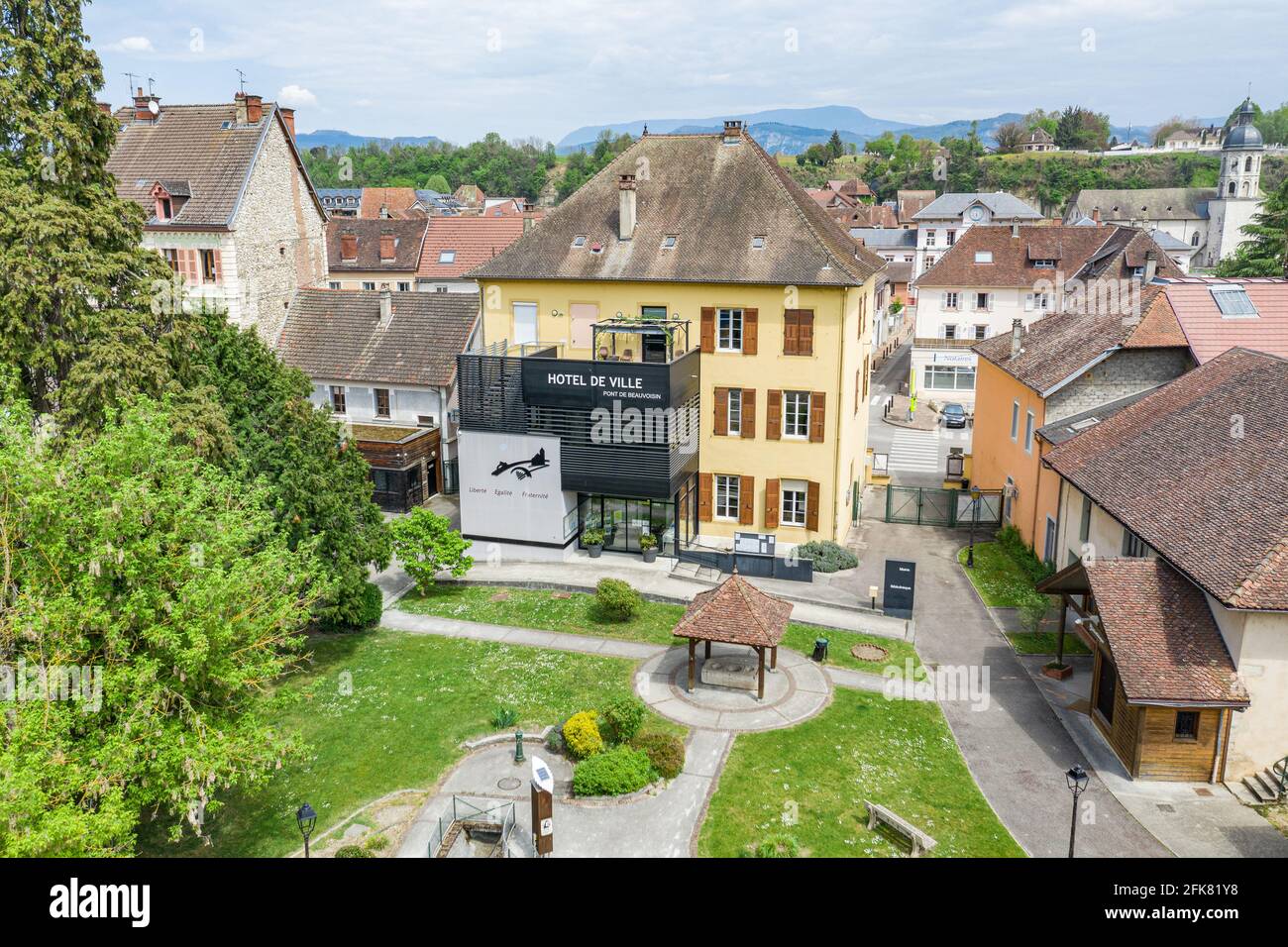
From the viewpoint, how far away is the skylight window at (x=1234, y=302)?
1266 inches

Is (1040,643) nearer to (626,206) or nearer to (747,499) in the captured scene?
(747,499)

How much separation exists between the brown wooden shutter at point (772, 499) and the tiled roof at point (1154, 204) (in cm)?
9804

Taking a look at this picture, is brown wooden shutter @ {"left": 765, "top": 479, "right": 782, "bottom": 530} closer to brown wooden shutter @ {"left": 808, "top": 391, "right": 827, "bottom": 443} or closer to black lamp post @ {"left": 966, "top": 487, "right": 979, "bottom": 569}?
brown wooden shutter @ {"left": 808, "top": 391, "right": 827, "bottom": 443}

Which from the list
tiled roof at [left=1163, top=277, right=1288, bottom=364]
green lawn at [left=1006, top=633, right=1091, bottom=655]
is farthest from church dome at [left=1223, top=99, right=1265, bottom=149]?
green lawn at [left=1006, top=633, right=1091, bottom=655]

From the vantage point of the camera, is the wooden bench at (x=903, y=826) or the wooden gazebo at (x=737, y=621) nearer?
the wooden bench at (x=903, y=826)

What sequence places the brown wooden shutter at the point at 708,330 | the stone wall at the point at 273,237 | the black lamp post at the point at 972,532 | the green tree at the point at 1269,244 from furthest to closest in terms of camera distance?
the green tree at the point at 1269,244 → the stone wall at the point at 273,237 → the brown wooden shutter at the point at 708,330 → the black lamp post at the point at 972,532

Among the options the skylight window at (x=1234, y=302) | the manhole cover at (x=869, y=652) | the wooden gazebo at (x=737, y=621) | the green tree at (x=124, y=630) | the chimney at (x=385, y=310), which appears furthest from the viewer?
the chimney at (x=385, y=310)

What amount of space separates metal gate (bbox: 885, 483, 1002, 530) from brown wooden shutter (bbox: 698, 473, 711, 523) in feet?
27.2

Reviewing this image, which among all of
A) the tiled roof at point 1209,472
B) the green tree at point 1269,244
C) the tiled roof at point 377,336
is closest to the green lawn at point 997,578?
the tiled roof at point 1209,472

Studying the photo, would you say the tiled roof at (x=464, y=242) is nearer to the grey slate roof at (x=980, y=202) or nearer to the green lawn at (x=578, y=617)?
the green lawn at (x=578, y=617)

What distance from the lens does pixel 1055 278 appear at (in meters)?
61.0

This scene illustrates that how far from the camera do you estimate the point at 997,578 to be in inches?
1298

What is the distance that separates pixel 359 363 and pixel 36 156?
71.0 feet
